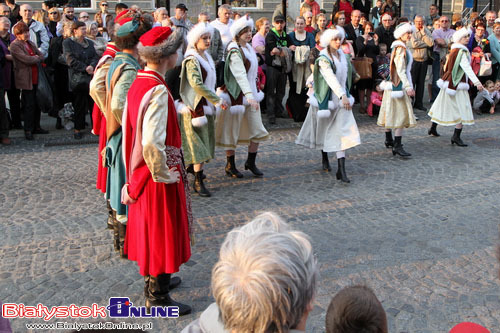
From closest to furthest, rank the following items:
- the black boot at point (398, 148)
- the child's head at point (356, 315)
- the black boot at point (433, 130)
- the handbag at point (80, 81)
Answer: the child's head at point (356, 315) → the black boot at point (398, 148) → the handbag at point (80, 81) → the black boot at point (433, 130)

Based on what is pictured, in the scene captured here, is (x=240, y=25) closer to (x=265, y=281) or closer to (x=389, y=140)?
(x=389, y=140)

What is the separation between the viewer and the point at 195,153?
21.2 feet

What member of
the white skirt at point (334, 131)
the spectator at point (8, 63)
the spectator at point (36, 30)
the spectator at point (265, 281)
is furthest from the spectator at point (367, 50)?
the spectator at point (265, 281)

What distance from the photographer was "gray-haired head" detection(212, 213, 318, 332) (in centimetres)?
173

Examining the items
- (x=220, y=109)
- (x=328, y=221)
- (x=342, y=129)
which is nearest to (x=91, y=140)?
(x=220, y=109)

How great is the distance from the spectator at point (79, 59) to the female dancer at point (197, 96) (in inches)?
135

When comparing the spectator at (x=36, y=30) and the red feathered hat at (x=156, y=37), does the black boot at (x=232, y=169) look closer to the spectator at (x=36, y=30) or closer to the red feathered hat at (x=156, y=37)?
the red feathered hat at (x=156, y=37)

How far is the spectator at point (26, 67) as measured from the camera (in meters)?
9.20

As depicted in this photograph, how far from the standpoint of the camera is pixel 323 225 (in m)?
5.75

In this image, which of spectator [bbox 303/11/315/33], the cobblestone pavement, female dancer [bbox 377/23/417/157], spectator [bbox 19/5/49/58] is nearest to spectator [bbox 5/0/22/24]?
spectator [bbox 19/5/49/58]

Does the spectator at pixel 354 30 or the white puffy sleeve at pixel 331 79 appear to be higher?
the spectator at pixel 354 30

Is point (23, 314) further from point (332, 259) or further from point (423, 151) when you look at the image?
point (423, 151)

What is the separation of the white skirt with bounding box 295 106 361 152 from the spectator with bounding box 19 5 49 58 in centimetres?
532

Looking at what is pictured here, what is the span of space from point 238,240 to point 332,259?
3240 mm
